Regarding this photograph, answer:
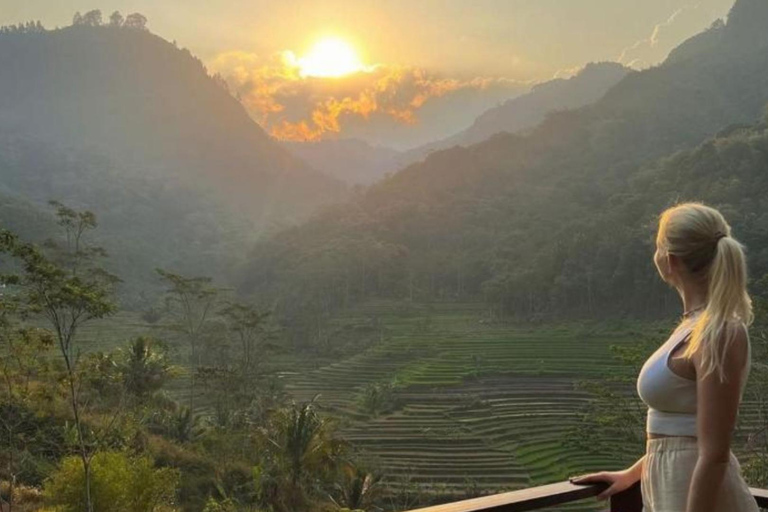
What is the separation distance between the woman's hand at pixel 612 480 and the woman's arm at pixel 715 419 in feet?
1.16

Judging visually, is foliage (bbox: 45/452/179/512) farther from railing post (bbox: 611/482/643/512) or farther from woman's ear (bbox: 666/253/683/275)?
woman's ear (bbox: 666/253/683/275)

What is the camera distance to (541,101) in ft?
298

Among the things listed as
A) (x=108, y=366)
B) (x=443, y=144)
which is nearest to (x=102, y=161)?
(x=443, y=144)

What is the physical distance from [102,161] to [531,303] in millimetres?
49359

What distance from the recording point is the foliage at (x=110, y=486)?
7785 mm

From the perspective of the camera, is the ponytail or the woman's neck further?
Answer: the woman's neck

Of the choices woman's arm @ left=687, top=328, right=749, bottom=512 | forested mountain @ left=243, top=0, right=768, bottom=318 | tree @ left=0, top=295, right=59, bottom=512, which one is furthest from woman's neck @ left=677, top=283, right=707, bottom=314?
forested mountain @ left=243, top=0, right=768, bottom=318

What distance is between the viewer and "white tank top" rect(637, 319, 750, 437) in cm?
102

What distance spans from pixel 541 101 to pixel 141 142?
49.7 m

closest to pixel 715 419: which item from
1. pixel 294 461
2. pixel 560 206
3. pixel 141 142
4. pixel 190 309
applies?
pixel 294 461

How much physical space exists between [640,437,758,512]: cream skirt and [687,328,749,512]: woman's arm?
0.06 meters

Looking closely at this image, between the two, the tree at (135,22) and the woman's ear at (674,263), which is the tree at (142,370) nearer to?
the woman's ear at (674,263)

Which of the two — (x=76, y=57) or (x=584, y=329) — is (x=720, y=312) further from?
(x=76, y=57)

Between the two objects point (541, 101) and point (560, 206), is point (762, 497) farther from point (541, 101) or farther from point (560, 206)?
point (541, 101)
